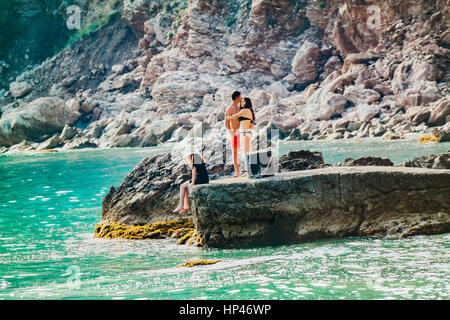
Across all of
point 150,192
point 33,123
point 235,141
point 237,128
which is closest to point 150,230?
point 150,192

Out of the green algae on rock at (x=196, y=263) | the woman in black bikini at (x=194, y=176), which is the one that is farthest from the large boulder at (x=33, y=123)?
the green algae on rock at (x=196, y=263)

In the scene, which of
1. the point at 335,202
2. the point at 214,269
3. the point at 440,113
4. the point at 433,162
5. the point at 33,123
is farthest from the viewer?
the point at 33,123

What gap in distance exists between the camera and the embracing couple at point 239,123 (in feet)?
34.6

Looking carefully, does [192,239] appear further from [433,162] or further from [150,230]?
[433,162]

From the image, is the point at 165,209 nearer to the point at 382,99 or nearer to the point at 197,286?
the point at 197,286

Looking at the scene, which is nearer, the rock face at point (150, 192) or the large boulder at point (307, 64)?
the rock face at point (150, 192)

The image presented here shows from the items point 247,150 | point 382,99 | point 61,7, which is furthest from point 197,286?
point 61,7

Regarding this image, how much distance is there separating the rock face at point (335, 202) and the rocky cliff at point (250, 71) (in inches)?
830

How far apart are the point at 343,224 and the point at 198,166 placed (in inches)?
102

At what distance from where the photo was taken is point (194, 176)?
9.73 m

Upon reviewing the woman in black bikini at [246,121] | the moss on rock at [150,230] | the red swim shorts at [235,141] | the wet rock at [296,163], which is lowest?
the moss on rock at [150,230]

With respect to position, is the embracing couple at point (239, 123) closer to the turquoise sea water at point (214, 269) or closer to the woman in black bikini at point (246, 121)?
the woman in black bikini at point (246, 121)

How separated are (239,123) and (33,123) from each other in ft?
142
